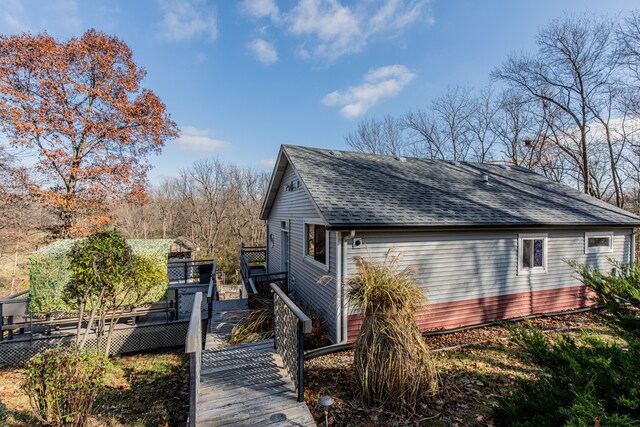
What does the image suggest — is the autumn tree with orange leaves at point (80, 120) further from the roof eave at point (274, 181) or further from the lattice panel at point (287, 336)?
the lattice panel at point (287, 336)

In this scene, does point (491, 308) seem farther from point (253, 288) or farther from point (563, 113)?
point (563, 113)

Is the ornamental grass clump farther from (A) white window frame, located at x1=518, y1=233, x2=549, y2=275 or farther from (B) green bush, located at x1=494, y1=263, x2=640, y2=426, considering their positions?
(A) white window frame, located at x1=518, y1=233, x2=549, y2=275

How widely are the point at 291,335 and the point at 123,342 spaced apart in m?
6.28

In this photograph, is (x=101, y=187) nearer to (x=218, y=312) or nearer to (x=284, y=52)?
(x=218, y=312)

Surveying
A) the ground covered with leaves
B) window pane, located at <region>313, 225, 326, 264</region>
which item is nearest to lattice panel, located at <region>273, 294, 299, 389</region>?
the ground covered with leaves

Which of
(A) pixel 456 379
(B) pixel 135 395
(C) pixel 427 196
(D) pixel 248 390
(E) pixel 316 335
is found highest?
(C) pixel 427 196

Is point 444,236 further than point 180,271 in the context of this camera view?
No

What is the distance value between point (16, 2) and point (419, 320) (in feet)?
44.7

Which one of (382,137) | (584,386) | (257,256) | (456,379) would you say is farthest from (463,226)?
(382,137)

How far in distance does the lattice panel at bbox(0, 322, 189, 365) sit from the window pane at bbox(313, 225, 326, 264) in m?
4.44

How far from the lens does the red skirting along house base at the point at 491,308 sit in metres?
7.04

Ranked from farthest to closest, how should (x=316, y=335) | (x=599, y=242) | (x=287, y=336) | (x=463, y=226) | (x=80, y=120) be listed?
(x=80, y=120), (x=599, y=242), (x=463, y=226), (x=316, y=335), (x=287, y=336)

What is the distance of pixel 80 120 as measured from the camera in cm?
1309

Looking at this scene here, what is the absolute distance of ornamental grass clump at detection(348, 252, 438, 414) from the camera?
3.99m
